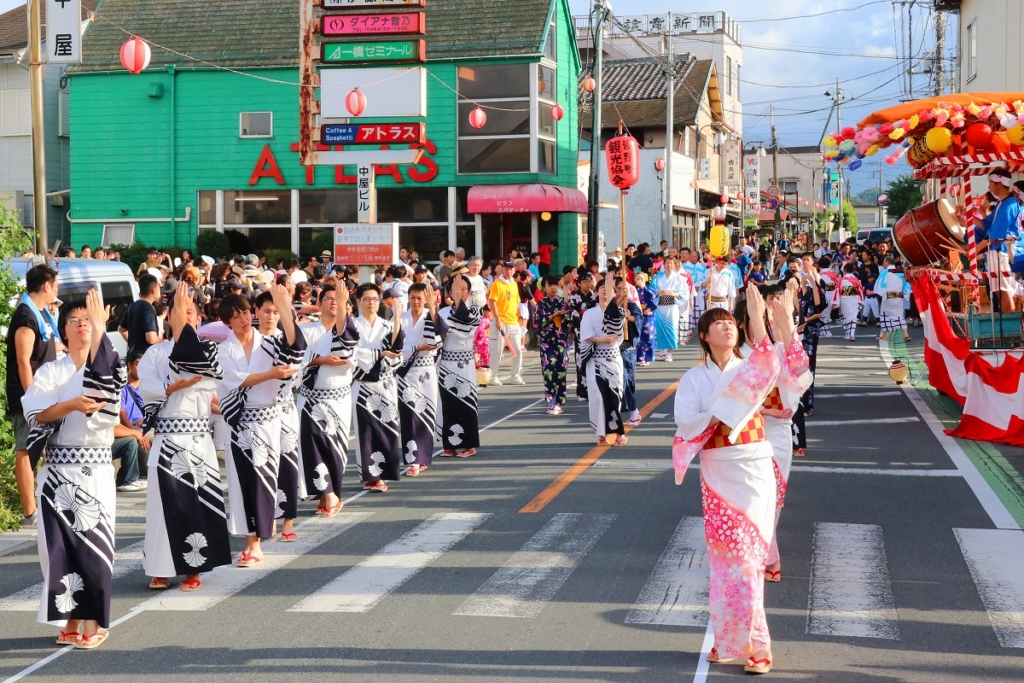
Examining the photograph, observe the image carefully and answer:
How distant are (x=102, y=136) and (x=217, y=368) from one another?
90.3 feet

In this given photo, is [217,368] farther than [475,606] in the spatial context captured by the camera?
Yes

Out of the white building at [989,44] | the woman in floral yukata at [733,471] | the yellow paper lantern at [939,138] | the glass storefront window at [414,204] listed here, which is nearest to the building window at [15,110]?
the glass storefront window at [414,204]

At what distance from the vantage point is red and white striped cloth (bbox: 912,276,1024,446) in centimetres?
1267

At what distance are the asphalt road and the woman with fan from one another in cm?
26

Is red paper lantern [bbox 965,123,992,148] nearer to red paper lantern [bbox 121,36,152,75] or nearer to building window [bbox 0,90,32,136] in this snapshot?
red paper lantern [bbox 121,36,152,75]

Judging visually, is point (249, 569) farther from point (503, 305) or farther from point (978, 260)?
point (503, 305)

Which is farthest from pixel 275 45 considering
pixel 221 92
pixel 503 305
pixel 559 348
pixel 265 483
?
pixel 265 483

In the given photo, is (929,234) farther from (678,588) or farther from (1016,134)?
(678,588)

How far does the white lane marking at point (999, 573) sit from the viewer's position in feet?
21.4

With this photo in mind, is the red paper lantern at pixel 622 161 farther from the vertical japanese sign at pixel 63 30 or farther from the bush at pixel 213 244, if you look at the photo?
the vertical japanese sign at pixel 63 30

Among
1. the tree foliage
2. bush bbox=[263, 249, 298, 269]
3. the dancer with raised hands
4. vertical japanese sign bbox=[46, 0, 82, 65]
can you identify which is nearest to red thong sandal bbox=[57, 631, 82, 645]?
the dancer with raised hands

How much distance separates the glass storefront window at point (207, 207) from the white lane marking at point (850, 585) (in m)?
26.1

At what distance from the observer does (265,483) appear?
8117 mm

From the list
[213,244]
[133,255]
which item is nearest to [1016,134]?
[213,244]
